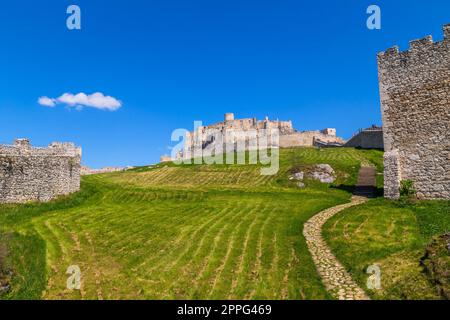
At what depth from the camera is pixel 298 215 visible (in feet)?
72.2

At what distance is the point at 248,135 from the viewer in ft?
314

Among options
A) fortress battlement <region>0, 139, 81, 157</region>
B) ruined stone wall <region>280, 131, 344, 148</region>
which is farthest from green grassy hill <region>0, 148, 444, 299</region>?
ruined stone wall <region>280, 131, 344, 148</region>

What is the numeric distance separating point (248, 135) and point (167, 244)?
80.3m

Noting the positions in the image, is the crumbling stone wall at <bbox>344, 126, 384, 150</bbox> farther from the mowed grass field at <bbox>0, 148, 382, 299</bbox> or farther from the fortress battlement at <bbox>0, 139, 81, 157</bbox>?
the fortress battlement at <bbox>0, 139, 81, 157</bbox>

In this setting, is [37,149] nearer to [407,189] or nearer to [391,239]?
[391,239]

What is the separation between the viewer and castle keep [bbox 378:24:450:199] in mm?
21859

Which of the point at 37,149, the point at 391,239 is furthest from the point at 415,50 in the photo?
the point at 37,149

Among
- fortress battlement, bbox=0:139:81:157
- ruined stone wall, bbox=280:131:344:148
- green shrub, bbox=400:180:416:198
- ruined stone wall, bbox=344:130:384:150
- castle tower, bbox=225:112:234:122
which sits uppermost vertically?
castle tower, bbox=225:112:234:122

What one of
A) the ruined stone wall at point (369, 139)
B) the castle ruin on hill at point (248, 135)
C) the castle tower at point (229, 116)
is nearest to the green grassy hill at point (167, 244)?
the ruined stone wall at point (369, 139)

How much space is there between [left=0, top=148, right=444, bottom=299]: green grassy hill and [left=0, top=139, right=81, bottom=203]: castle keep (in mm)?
1101

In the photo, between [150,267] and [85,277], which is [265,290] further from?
[85,277]

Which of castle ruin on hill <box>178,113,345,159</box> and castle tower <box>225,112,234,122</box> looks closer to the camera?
castle ruin on hill <box>178,113,345,159</box>
